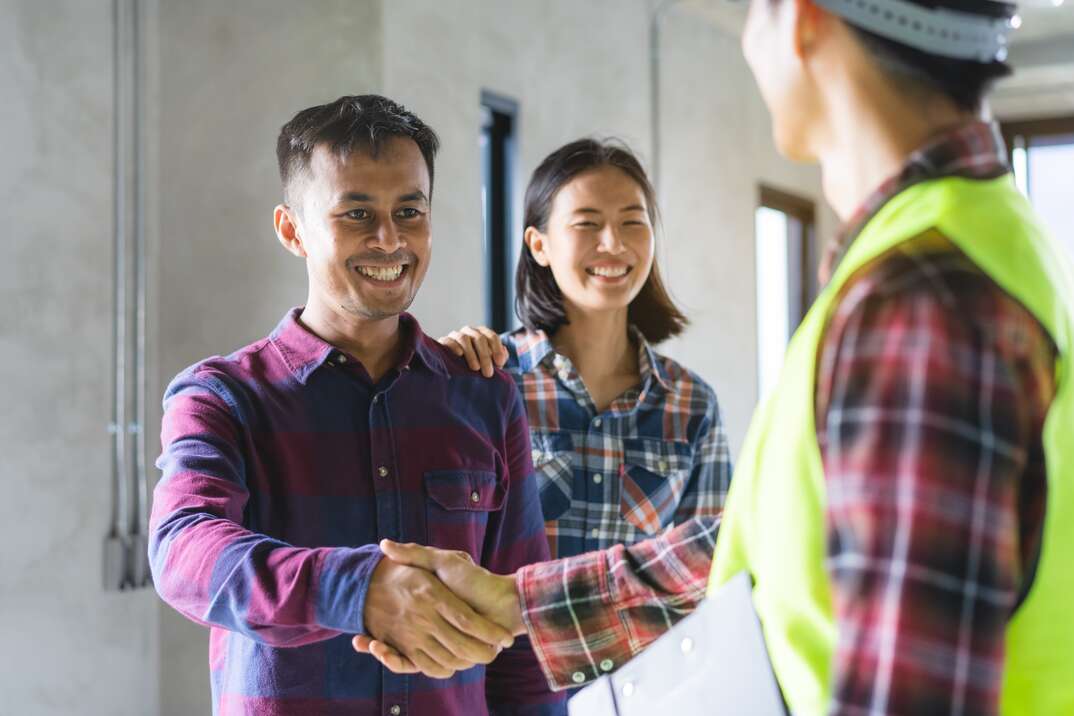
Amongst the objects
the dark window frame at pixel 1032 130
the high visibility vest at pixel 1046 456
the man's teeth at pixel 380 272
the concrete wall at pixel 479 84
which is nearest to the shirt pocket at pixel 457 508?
the man's teeth at pixel 380 272

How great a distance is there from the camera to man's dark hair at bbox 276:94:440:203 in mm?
1554

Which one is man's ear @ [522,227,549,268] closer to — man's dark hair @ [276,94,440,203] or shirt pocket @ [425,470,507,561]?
man's dark hair @ [276,94,440,203]

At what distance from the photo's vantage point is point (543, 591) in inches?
45.4

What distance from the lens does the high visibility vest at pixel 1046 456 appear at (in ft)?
2.15

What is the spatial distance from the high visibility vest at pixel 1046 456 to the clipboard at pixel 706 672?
47mm

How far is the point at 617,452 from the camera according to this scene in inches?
84.6

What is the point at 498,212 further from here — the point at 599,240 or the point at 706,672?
the point at 706,672

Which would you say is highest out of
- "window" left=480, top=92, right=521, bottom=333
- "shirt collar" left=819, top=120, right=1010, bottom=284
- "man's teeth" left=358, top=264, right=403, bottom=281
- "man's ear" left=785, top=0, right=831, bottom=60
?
"window" left=480, top=92, right=521, bottom=333

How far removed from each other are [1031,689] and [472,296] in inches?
130

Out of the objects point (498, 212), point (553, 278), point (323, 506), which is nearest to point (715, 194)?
point (498, 212)

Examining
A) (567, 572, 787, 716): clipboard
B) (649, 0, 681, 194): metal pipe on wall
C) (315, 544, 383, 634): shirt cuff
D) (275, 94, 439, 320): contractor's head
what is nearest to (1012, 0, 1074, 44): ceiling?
(649, 0, 681, 194): metal pipe on wall

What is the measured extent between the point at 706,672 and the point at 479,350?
901 mm

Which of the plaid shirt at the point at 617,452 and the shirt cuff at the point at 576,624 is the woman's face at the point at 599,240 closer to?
the plaid shirt at the point at 617,452

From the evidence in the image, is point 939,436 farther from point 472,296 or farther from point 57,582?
point 472,296
